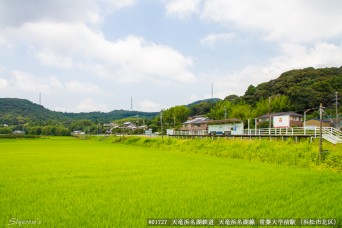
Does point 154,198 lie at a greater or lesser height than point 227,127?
lesser

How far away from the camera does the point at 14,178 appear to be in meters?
11.7

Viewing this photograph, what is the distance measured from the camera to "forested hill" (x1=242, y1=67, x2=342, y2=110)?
60344mm

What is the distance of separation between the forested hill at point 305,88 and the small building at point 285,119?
1025 centimetres

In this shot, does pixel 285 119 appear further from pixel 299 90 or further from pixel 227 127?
pixel 299 90

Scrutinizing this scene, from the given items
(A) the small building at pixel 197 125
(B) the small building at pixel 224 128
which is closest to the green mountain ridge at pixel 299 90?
(A) the small building at pixel 197 125

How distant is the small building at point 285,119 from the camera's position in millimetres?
42878

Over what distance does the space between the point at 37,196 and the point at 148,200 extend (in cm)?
345

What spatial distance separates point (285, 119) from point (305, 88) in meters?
22.8

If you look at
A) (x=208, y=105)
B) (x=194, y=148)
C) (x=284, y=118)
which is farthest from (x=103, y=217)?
(x=208, y=105)

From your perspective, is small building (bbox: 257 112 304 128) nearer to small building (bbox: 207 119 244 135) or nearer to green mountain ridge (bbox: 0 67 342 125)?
small building (bbox: 207 119 244 135)

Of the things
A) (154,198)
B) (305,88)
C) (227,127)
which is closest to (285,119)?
(227,127)

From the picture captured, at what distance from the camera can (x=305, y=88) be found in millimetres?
61094

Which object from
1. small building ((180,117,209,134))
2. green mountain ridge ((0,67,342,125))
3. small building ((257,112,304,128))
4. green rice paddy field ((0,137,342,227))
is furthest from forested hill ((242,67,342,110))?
green rice paddy field ((0,137,342,227))

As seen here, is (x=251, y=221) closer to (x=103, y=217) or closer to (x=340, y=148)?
(x=103, y=217)
